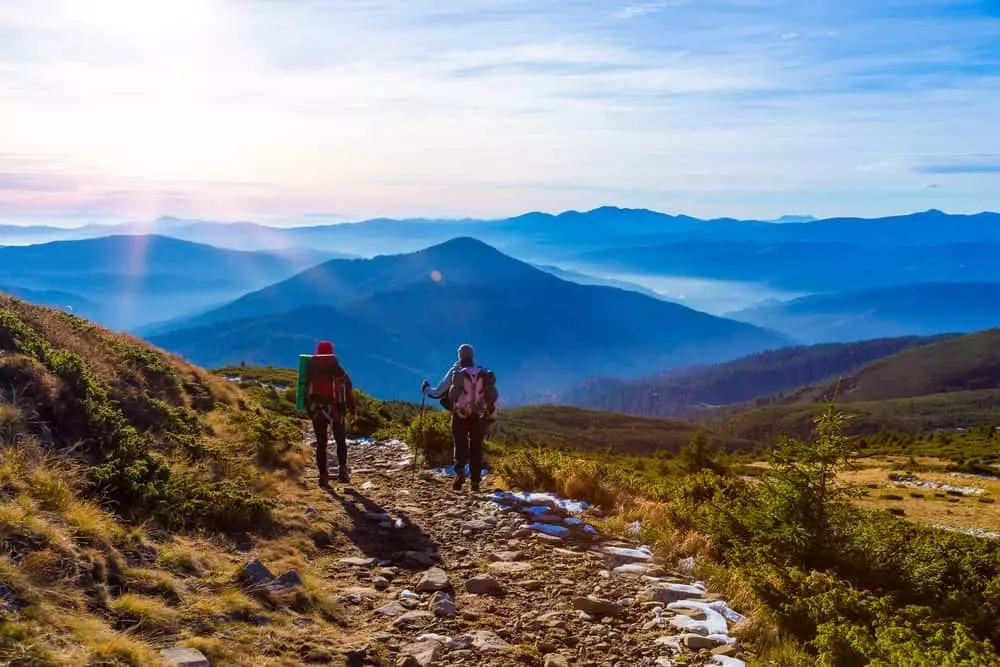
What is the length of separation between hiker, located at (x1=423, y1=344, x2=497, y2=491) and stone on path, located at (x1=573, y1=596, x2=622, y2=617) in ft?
20.4

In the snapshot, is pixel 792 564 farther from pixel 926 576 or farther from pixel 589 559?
pixel 589 559

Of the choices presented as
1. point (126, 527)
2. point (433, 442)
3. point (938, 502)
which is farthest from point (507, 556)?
point (938, 502)

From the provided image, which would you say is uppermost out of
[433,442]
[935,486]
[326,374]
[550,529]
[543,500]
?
[326,374]

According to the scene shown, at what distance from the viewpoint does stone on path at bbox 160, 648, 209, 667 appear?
16.4ft

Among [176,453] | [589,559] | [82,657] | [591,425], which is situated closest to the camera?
[82,657]

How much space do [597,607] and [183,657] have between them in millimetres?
4333

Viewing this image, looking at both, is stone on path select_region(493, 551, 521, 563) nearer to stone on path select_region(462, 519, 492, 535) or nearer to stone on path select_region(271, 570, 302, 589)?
stone on path select_region(462, 519, 492, 535)

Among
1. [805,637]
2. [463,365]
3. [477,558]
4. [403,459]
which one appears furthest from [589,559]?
[403,459]

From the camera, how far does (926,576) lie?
7.87m

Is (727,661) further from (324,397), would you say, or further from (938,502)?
(938,502)

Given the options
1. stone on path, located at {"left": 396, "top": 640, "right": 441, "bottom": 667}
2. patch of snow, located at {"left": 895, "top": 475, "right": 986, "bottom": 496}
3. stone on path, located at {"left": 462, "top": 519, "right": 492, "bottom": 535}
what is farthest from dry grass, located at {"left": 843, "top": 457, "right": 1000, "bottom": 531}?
stone on path, located at {"left": 396, "top": 640, "right": 441, "bottom": 667}

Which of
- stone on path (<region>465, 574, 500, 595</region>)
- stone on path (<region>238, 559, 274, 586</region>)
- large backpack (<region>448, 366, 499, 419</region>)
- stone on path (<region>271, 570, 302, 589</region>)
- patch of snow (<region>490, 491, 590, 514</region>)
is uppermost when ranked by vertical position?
large backpack (<region>448, 366, 499, 419</region>)

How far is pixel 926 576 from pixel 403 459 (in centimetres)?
1256

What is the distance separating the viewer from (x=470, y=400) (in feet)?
45.2
